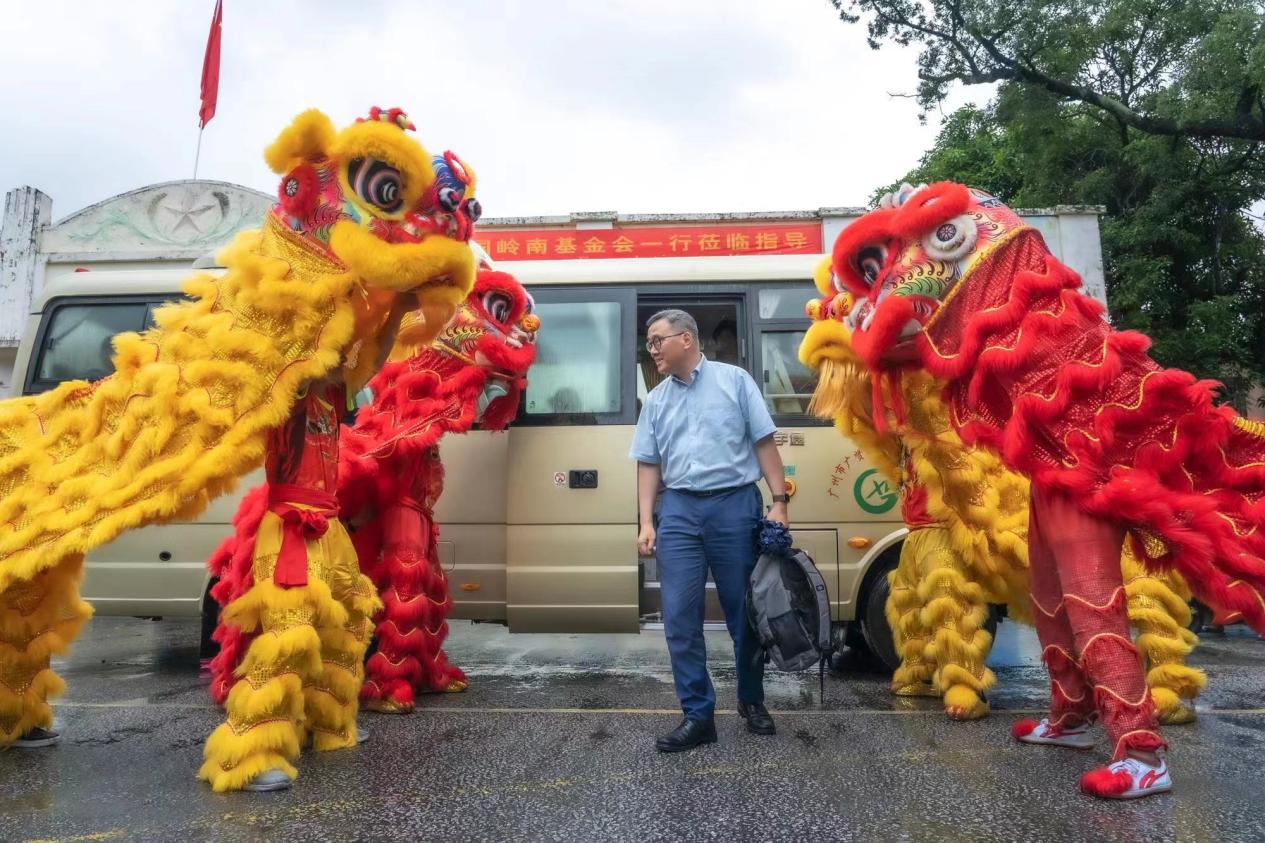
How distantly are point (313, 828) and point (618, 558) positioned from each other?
2710mm

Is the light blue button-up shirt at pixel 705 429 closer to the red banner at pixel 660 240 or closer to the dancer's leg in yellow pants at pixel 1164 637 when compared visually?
the dancer's leg in yellow pants at pixel 1164 637

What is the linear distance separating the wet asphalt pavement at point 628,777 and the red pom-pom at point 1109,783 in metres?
0.05

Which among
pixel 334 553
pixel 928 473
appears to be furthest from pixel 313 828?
pixel 928 473

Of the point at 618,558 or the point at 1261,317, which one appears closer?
the point at 618,558

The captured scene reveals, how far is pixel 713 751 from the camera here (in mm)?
3449

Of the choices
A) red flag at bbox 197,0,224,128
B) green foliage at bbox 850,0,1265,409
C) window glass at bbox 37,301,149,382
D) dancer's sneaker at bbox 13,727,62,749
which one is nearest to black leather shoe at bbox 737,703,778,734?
dancer's sneaker at bbox 13,727,62,749

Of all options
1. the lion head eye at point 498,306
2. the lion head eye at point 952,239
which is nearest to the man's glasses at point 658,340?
the lion head eye at point 952,239

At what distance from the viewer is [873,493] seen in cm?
519

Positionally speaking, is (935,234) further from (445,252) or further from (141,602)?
(141,602)

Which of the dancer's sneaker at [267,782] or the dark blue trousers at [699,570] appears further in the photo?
the dark blue trousers at [699,570]

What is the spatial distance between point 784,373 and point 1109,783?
3.07m

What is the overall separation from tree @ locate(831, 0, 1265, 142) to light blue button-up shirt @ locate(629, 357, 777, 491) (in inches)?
428

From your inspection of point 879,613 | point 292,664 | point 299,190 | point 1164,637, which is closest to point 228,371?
point 299,190

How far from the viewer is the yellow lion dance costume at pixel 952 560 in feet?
12.4
